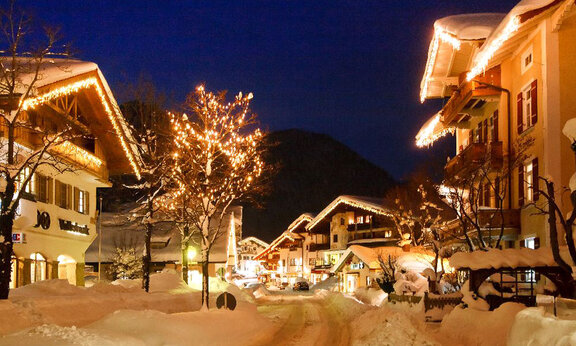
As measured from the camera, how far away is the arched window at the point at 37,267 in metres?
27.5

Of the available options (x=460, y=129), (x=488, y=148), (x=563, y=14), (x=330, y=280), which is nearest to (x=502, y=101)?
(x=488, y=148)

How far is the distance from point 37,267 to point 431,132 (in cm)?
2611

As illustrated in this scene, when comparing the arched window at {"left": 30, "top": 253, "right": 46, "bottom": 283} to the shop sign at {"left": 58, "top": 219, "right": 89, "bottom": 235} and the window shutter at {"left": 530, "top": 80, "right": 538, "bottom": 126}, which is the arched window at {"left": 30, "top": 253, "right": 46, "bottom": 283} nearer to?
the shop sign at {"left": 58, "top": 219, "right": 89, "bottom": 235}

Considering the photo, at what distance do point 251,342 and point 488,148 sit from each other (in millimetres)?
17983

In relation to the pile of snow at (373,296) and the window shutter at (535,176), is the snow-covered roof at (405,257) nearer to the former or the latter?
the pile of snow at (373,296)

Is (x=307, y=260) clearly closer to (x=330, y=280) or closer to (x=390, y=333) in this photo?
(x=330, y=280)

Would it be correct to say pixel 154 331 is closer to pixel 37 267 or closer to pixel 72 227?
pixel 37 267

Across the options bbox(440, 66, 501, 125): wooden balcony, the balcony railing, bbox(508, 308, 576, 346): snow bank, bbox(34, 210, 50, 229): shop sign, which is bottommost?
the balcony railing

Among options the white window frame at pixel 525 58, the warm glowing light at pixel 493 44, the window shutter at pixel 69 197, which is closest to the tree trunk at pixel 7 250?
the window shutter at pixel 69 197

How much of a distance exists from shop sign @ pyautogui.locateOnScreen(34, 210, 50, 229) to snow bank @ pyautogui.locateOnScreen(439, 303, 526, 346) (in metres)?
17.8

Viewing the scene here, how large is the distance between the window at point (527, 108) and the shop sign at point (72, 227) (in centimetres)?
2234

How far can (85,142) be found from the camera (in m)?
32.2

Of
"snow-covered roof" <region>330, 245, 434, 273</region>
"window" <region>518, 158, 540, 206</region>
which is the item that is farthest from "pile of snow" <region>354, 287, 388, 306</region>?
"window" <region>518, 158, 540, 206</region>

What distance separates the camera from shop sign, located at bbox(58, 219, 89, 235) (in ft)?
98.4
